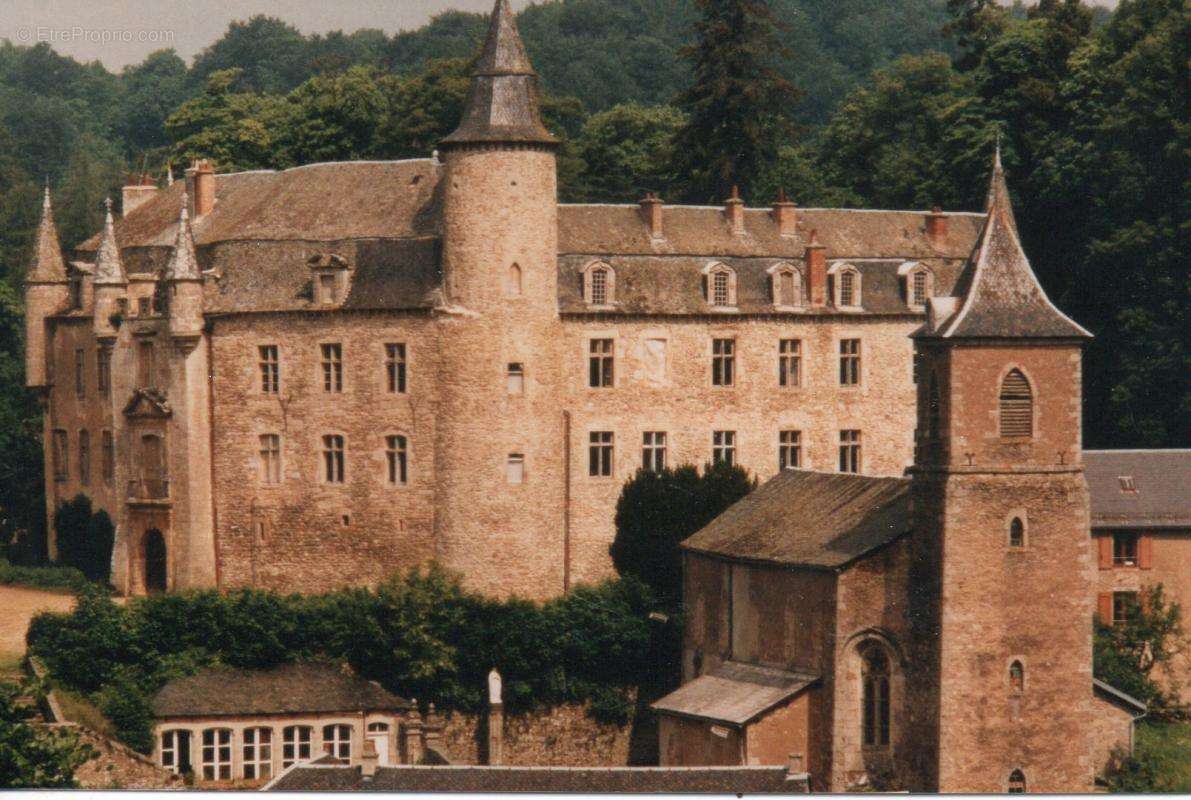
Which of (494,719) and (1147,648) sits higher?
(1147,648)

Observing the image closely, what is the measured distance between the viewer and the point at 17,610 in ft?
236

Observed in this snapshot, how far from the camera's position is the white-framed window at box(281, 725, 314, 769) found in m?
65.1

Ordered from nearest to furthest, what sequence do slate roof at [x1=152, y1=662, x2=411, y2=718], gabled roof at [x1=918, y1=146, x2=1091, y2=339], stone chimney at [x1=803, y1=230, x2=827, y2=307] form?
gabled roof at [x1=918, y1=146, x2=1091, y2=339]
slate roof at [x1=152, y1=662, x2=411, y2=718]
stone chimney at [x1=803, y1=230, x2=827, y2=307]

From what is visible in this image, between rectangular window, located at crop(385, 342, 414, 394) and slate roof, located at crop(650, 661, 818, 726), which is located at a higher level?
rectangular window, located at crop(385, 342, 414, 394)

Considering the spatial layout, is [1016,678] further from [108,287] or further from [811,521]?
[108,287]

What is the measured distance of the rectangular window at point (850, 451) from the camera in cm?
7350

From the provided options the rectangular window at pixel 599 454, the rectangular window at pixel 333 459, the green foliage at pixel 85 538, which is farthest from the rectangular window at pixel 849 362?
the green foliage at pixel 85 538

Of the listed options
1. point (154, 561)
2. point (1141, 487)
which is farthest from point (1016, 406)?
point (154, 561)

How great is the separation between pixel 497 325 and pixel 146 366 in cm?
901

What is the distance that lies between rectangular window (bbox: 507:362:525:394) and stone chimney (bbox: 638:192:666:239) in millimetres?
5140

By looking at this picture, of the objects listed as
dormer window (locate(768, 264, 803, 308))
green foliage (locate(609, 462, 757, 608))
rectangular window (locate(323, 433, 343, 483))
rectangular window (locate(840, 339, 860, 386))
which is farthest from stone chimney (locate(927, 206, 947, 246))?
rectangular window (locate(323, 433, 343, 483))

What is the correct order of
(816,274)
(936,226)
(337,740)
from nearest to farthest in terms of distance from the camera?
1. (337,740)
2. (816,274)
3. (936,226)

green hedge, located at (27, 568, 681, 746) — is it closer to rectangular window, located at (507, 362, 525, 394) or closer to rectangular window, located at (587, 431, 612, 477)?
rectangular window, located at (587, 431, 612, 477)

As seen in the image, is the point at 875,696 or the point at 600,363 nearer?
the point at 875,696
